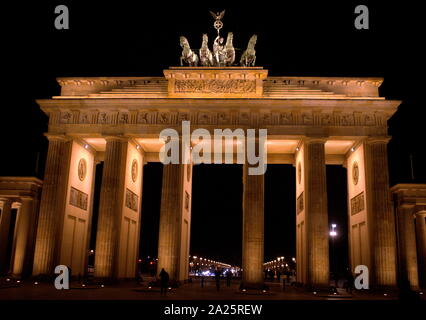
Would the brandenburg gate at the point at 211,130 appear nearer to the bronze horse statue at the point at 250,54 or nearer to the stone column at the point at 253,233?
the stone column at the point at 253,233

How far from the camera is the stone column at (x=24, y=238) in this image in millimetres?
35344

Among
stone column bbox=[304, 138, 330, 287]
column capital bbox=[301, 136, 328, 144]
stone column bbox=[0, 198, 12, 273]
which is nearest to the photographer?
stone column bbox=[304, 138, 330, 287]

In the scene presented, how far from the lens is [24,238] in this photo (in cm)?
3625

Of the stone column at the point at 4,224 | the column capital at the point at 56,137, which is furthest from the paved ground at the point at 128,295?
the column capital at the point at 56,137

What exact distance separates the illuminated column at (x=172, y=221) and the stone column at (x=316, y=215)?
9.09 meters

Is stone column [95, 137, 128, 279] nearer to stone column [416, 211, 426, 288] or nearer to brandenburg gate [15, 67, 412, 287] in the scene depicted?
brandenburg gate [15, 67, 412, 287]

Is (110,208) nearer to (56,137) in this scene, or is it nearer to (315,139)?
(56,137)

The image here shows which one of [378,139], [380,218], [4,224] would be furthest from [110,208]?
[378,139]

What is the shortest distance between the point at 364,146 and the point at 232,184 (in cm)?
3189

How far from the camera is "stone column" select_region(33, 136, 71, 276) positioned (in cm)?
3138

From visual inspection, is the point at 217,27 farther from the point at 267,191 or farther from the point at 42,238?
the point at 267,191

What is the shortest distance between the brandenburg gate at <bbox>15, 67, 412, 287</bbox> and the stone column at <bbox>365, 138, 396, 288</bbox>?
7 cm

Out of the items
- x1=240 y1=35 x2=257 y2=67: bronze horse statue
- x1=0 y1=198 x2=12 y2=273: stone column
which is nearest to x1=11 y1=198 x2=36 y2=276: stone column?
x1=0 y1=198 x2=12 y2=273: stone column

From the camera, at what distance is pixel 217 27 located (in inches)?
1378
